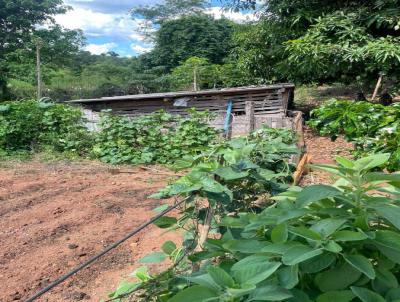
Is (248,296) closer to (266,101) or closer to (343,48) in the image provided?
(343,48)

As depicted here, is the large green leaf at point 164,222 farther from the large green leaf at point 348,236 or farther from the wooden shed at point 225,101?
the wooden shed at point 225,101

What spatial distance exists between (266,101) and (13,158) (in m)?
5.59

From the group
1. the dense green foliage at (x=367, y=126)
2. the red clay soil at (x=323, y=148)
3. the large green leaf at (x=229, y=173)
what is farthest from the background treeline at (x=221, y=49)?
the large green leaf at (x=229, y=173)

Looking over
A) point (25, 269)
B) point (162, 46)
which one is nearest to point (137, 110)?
point (25, 269)

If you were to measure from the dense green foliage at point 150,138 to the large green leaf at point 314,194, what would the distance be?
22.0 feet

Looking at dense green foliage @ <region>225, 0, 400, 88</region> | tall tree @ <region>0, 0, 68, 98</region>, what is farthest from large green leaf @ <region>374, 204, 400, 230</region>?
tall tree @ <region>0, 0, 68, 98</region>

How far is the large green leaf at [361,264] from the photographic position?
797mm

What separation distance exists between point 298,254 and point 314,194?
0.57 feet

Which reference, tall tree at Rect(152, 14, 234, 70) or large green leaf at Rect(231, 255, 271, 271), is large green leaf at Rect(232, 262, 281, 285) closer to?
large green leaf at Rect(231, 255, 271, 271)

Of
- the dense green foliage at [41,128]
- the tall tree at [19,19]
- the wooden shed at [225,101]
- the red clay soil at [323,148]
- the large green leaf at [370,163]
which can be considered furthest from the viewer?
the tall tree at [19,19]

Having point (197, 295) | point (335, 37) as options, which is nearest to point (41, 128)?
point (335, 37)

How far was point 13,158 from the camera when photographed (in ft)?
26.7

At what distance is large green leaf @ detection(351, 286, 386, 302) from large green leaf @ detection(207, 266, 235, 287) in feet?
0.71

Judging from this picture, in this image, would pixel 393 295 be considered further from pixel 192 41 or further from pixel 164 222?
pixel 192 41
